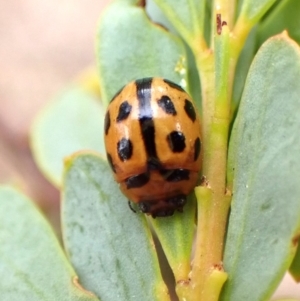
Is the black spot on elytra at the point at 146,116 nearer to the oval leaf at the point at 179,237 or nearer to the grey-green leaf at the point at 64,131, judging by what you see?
the oval leaf at the point at 179,237

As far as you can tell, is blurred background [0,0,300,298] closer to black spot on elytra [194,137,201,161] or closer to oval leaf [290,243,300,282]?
black spot on elytra [194,137,201,161]

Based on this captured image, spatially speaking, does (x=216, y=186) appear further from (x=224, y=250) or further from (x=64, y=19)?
(x=64, y=19)

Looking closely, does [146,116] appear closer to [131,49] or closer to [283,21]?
[131,49]

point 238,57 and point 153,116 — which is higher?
point 238,57

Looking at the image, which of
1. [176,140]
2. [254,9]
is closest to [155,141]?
[176,140]

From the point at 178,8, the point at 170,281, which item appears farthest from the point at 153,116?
the point at 170,281

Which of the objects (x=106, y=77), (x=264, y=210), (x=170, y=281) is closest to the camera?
(x=264, y=210)

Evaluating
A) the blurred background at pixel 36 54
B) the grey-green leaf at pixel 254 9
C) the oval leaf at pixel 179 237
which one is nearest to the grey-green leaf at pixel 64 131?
the oval leaf at pixel 179 237

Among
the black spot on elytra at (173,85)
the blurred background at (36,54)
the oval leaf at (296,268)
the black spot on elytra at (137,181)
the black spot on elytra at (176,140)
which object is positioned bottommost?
Result: the oval leaf at (296,268)
